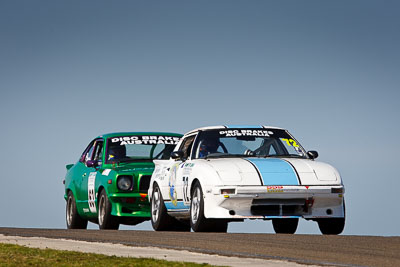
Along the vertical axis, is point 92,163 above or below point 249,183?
above

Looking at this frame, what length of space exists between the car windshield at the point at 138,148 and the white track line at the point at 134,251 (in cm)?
469

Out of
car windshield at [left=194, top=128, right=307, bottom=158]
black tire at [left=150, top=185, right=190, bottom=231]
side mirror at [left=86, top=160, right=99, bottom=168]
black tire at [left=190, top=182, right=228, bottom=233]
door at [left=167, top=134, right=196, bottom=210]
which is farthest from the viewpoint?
side mirror at [left=86, top=160, right=99, bottom=168]

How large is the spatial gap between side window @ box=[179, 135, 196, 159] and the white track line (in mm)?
3049

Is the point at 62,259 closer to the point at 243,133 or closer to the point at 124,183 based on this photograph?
the point at 243,133

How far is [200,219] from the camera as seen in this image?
14367 millimetres

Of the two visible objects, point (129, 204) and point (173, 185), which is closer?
point (173, 185)

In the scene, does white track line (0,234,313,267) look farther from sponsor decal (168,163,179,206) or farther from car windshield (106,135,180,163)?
car windshield (106,135,180,163)

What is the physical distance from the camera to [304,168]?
47.2 feet

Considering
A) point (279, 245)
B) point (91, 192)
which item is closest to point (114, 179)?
point (91, 192)

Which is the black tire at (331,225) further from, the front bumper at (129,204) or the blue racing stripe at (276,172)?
the front bumper at (129,204)

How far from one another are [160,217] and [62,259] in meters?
5.66

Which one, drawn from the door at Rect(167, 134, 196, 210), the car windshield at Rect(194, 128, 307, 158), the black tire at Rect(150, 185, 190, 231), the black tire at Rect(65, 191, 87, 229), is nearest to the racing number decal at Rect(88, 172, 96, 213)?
the black tire at Rect(65, 191, 87, 229)

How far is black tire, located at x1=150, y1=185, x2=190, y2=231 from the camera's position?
15911 millimetres

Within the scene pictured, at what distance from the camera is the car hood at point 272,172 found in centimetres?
1405
